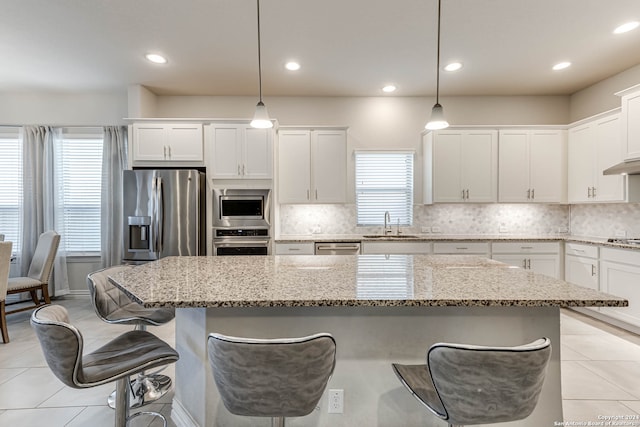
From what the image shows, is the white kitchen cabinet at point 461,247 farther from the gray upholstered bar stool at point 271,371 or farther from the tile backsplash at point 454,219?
the gray upholstered bar stool at point 271,371

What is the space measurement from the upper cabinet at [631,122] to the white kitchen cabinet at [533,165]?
0.91 metres

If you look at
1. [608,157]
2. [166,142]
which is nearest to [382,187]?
[608,157]

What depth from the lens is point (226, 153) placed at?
13.4 ft

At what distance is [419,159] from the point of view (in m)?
4.73

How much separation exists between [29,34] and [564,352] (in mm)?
5765

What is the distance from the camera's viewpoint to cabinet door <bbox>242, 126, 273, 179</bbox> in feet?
13.4

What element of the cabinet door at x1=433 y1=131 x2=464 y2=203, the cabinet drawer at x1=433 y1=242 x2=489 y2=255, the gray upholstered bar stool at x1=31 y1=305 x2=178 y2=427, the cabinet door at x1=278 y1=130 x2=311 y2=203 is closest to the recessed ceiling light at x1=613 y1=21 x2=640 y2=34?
the cabinet door at x1=433 y1=131 x2=464 y2=203

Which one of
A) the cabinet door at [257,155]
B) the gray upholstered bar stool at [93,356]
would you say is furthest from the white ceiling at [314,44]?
the gray upholstered bar stool at [93,356]

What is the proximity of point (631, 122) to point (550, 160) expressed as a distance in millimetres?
1040

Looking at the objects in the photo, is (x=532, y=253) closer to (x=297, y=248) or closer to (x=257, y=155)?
(x=297, y=248)

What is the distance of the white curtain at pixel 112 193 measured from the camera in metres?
4.57

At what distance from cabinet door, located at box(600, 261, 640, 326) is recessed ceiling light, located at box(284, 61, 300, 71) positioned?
4.04 m

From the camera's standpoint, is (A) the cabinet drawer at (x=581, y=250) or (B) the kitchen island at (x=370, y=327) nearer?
(B) the kitchen island at (x=370, y=327)

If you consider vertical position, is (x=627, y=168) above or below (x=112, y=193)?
above
